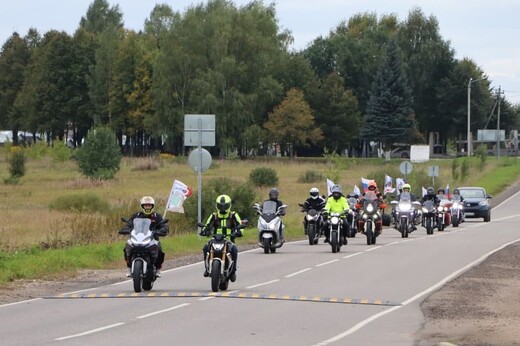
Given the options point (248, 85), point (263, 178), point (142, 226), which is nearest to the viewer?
point (142, 226)

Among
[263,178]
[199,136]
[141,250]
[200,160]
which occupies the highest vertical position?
[199,136]

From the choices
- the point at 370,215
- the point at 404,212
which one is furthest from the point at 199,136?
the point at 404,212

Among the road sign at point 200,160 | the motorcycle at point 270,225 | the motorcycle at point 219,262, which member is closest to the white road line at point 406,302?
the motorcycle at point 219,262

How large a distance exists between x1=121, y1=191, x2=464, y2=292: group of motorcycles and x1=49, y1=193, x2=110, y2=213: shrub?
1220 centimetres

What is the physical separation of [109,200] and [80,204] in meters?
5.59

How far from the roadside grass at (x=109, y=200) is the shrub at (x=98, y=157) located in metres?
0.86

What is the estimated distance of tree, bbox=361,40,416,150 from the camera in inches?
4587

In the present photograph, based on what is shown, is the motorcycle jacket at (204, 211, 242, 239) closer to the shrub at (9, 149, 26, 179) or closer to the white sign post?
the white sign post

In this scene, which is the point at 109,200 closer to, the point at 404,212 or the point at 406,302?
the point at 404,212

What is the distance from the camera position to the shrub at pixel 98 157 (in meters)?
78.0

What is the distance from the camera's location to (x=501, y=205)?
71000mm

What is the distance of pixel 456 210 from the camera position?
157 ft

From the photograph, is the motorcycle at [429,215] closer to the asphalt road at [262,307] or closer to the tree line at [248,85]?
the asphalt road at [262,307]

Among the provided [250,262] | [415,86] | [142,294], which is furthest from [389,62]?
[142,294]
